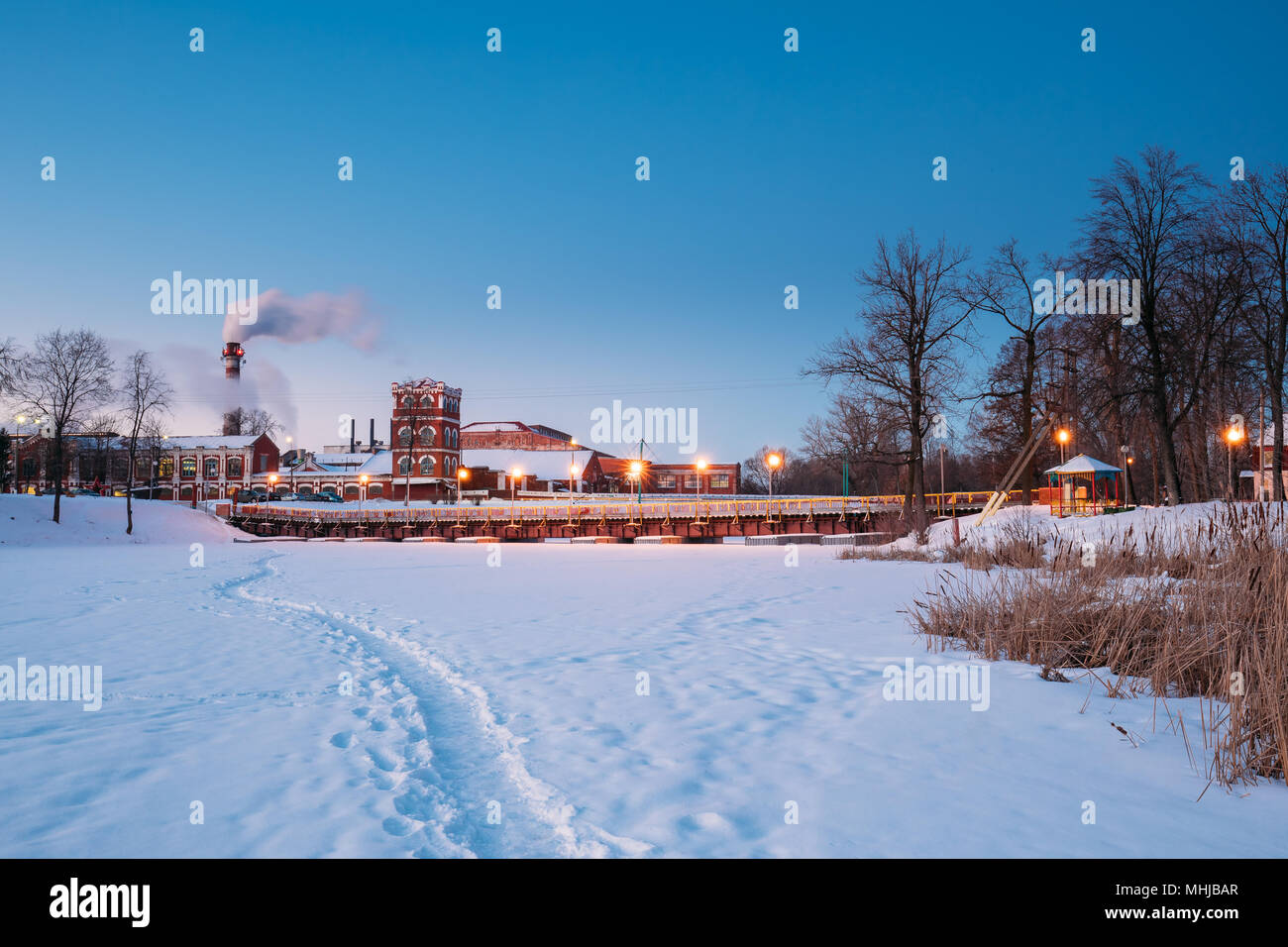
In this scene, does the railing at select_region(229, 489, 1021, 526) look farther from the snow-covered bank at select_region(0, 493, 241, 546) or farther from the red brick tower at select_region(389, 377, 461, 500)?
the red brick tower at select_region(389, 377, 461, 500)

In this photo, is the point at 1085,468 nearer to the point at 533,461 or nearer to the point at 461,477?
the point at 461,477

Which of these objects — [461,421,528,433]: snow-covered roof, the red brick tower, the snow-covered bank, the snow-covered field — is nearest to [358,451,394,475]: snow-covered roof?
the red brick tower

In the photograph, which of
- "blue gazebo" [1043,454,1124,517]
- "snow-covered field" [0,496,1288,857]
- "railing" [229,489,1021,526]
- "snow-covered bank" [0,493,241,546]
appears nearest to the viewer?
"snow-covered field" [0,496,1288,857]

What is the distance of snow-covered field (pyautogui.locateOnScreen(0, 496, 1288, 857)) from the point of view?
344 centimetres

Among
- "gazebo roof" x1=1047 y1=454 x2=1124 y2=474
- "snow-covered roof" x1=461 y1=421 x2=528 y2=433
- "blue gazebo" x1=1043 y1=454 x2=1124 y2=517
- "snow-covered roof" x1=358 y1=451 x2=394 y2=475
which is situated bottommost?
"blue gazebo" x1=1043 y1=454 x2=1124 y2=517

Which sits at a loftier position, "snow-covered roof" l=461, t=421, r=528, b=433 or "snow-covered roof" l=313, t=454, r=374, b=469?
"snow-covered roof" l=461, t=421, r=528, b=433

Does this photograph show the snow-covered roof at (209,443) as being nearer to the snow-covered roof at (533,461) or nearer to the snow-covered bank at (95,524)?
the snow-covered roof at (533,461)

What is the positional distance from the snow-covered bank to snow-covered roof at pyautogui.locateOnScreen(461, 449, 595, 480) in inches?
1587
